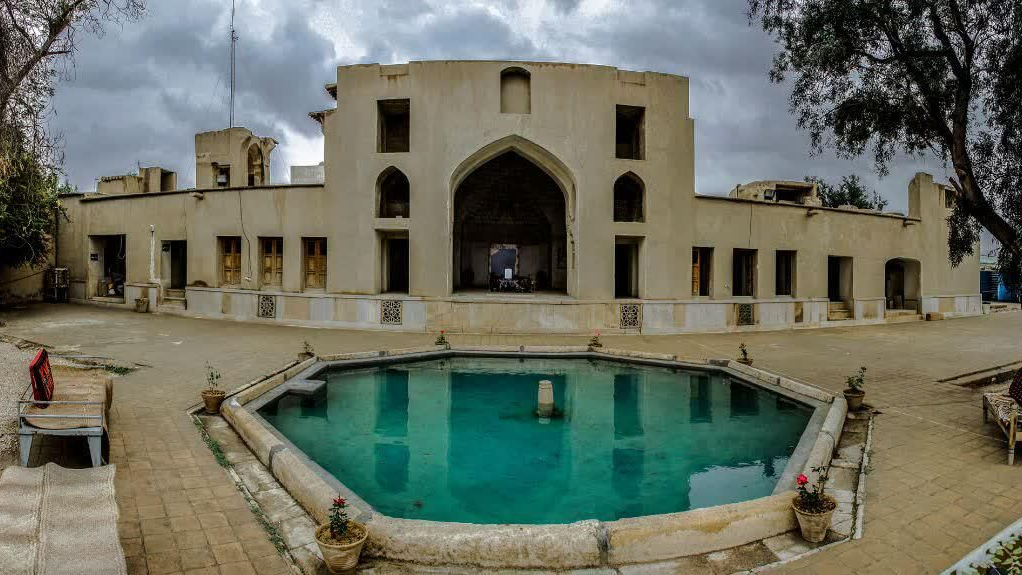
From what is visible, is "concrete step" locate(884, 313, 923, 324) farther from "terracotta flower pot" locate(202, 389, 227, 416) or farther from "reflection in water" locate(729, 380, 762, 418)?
"terracotta flower pot" locate(202, 389, 227, 416)

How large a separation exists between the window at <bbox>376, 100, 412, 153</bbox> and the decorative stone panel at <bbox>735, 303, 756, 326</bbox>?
11895mm

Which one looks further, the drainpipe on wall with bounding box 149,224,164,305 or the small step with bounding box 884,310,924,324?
the small step with bounding box 884,310,924,324

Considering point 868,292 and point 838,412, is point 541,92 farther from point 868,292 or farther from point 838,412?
point 868,292

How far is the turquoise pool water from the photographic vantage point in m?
5.67

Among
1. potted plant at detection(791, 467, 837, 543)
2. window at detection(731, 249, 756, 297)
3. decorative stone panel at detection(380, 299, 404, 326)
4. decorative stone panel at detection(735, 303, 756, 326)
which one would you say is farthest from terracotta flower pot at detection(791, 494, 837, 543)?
window at detection(731, 249, 756, 297)

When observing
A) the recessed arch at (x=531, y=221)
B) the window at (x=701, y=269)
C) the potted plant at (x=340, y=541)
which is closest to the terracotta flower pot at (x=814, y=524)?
the potted plant at (x=340, y=541)

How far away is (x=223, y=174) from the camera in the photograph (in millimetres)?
21250

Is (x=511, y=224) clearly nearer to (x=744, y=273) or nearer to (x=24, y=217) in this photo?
(x=744, y=273)

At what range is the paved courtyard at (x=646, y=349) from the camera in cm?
383

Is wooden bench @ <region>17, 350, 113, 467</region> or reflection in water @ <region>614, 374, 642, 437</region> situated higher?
wooden bench @ <region>17, 350, 113, 467</region>

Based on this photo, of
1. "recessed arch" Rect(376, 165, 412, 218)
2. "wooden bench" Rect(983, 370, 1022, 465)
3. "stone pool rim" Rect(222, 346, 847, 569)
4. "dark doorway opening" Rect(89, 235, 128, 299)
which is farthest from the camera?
"dark doorway opening" Rect(89, 235, 128, 299)

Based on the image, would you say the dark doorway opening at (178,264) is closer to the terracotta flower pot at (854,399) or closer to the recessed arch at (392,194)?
the recessed arch at (392,194)

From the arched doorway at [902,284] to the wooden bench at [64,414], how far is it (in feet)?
81.1

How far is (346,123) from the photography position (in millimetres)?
16125
